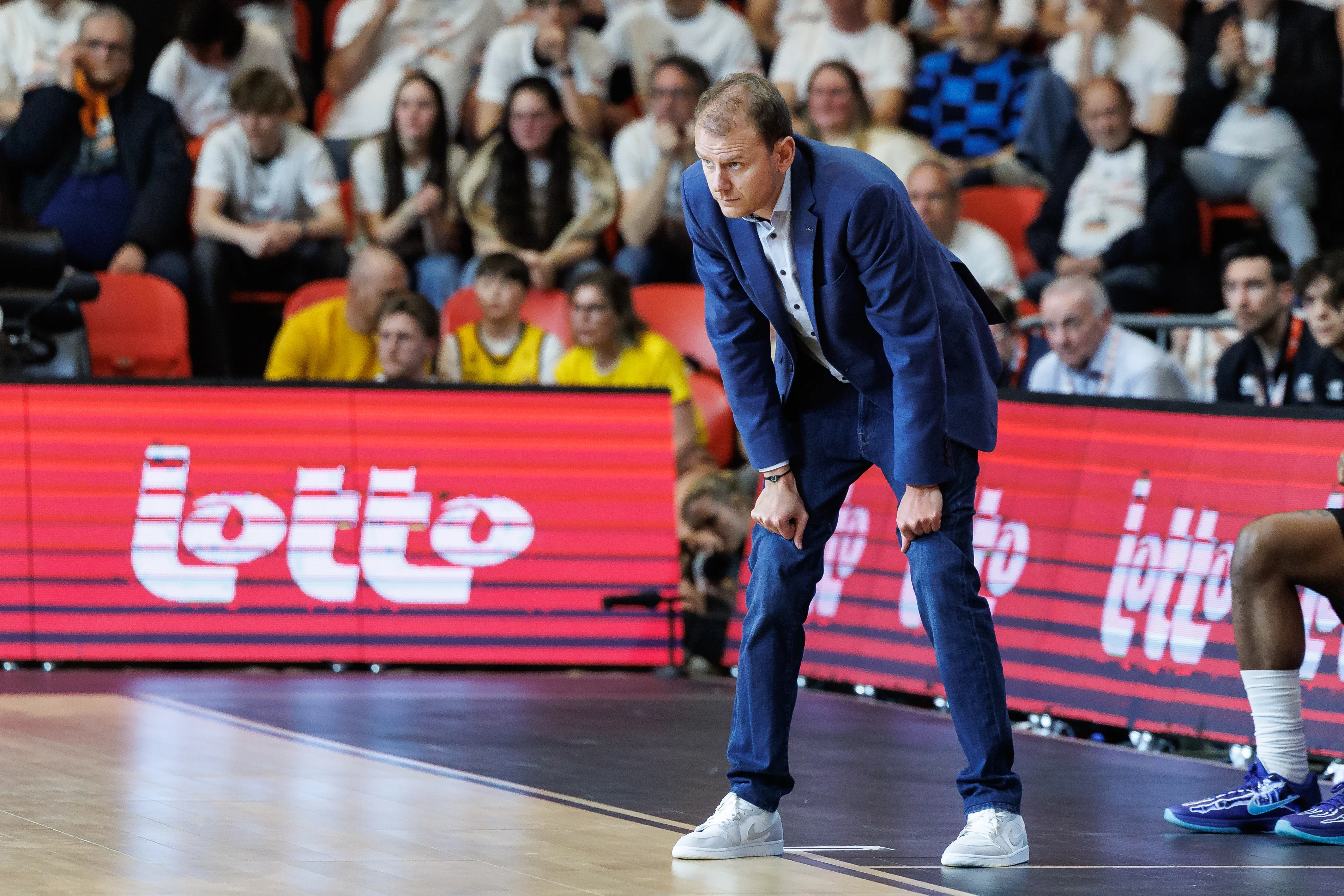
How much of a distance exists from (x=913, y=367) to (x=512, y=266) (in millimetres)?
5889

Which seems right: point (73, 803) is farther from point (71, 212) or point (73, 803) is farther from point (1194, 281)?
point (1194, 281)

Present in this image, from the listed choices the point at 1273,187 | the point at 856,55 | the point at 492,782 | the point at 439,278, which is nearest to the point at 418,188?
the point at 439,278

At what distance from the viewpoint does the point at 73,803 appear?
5637 millimetres

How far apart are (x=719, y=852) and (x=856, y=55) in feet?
27.5

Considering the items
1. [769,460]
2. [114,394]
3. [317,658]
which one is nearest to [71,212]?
[114,394]

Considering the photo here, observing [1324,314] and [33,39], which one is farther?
[33,39]

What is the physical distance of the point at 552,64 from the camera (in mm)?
12227

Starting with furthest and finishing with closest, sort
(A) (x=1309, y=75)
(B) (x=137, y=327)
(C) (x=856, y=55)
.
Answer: (C) (x=856, y=55) → (A) (x=1309, y=75) → (B) (x=137, y=327)

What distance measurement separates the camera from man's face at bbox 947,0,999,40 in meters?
12.3

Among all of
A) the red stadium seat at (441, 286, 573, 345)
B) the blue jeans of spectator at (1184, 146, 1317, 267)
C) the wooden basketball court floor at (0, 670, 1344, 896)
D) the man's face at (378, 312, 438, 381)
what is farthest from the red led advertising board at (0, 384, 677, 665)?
the blue jeans of spectator at (1184, 146, 1317, 267)

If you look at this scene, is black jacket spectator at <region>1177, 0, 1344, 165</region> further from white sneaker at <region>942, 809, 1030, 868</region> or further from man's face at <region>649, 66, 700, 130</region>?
white sneaker at <region>942, 809, 1030, 868</region>

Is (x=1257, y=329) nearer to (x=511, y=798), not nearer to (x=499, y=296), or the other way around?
(x=499, y=296)

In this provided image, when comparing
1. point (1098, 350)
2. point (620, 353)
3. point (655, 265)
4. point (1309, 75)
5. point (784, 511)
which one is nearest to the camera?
point (784, 511)

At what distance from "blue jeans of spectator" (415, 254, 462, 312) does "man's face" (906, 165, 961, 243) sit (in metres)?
2.73
